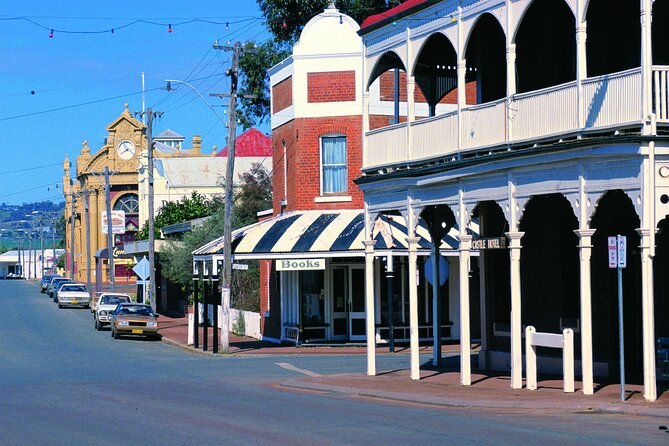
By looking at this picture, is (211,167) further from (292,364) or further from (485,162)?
(485,162)

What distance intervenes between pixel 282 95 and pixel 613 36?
20.0 meters

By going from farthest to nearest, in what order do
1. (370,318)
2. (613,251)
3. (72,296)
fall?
(72,296) → (370,318) → (613,251)

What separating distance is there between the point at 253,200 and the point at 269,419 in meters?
47.9

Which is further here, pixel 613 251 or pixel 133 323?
pixel 133 323

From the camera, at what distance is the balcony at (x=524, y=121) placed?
18.7m

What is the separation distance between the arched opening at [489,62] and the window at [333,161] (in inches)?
510

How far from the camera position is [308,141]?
39.6 meters

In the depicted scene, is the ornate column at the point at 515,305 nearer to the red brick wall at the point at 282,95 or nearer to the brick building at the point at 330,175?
the brick building at the point at 330,175

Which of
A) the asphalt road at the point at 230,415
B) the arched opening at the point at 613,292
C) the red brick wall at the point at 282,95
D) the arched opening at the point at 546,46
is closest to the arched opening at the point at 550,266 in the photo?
the arched opening at the point at 613,292

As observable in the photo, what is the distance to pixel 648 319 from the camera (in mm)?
18219

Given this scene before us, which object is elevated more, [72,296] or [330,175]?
[330,175]

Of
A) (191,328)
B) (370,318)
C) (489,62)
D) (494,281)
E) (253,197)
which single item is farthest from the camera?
(253,197)

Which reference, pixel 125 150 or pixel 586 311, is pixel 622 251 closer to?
pixel 586 311

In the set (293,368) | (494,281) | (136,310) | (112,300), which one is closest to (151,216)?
(112,300)
